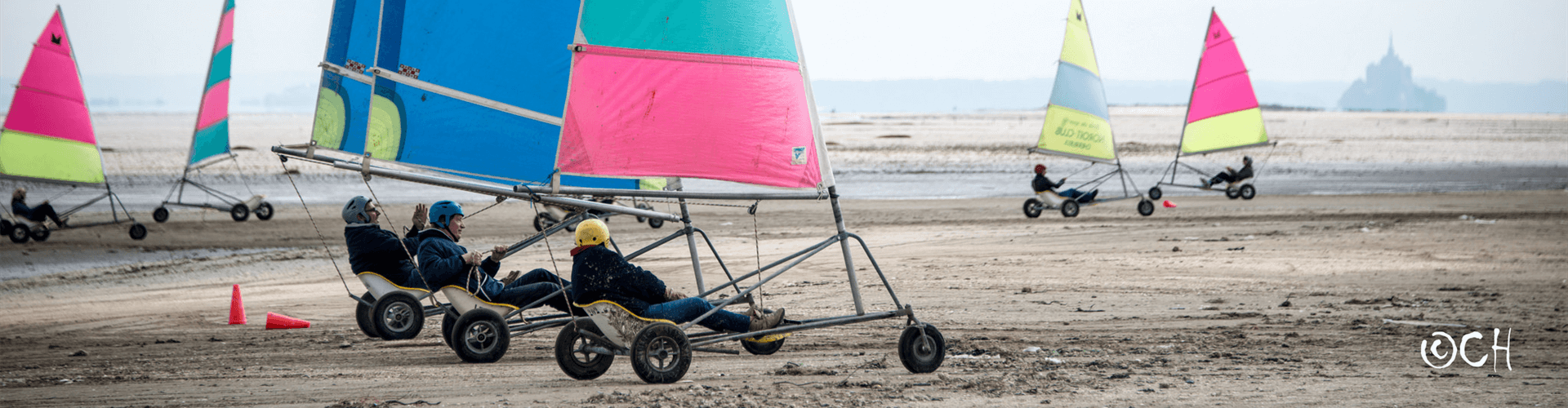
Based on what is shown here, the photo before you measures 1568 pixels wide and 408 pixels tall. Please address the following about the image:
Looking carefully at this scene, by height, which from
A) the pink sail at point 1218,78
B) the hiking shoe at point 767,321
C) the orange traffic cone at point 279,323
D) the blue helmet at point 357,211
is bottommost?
the orange traffic cone at point 279,323

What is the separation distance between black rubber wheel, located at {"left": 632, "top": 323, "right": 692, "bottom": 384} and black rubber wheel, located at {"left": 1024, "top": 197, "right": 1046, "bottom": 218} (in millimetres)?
15145

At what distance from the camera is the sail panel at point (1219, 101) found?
25984mm

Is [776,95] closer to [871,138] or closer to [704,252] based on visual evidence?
[704,252]

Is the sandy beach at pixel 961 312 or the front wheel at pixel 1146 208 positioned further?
the front wheel at pixel 1146 208

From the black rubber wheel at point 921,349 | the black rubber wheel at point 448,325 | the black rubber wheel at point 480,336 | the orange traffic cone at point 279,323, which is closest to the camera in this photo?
the black rubber wheel at point 921,349

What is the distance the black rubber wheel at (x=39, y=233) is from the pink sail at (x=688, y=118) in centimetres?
1547

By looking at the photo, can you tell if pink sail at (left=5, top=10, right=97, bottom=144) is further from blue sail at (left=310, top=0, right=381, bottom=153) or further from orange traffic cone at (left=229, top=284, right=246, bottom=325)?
blue sail at (left=310, top=0, right=381, bottom=153)

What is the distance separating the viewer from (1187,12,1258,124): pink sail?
26.0 metres

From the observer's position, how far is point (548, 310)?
1141cm

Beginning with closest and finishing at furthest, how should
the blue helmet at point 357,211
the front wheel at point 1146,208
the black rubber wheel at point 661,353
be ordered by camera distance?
the black rubber wheel at point 661,353
the blue helmet at point 357,211
the front wheel at point 1146,208

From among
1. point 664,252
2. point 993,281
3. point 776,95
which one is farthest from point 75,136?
point 776,95

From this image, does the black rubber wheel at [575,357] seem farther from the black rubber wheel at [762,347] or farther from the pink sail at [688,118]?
the black rubber wheel at [762,347]

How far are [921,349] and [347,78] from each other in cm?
522

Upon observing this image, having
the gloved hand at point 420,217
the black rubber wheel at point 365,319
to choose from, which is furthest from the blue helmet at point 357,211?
the black rubber wheel at point 365,319
